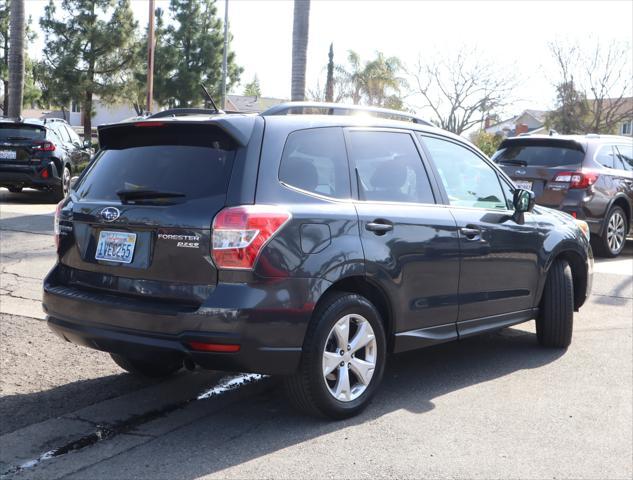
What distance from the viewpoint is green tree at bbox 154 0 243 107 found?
4406cm

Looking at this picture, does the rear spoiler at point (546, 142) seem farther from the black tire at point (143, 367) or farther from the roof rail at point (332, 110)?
the black tire at point (143, 367)

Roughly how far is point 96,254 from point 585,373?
3.60 meters

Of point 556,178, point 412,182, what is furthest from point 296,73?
point 412,182

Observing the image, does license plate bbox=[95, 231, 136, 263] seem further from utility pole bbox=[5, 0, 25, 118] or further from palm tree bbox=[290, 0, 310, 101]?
utility pole bbox=[5, 0, 25, 118]

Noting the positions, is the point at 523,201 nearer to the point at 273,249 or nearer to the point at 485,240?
the point at 485,240

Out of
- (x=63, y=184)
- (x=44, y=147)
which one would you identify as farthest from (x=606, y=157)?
(x=44, y=147)

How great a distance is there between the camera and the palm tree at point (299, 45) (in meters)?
15.0

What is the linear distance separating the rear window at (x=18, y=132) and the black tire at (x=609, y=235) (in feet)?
33.1

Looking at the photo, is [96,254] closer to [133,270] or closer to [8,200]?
[133,270]

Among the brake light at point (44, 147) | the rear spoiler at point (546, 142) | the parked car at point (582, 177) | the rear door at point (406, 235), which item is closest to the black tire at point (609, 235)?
the parked car at point (582, 177)

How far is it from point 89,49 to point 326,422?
3743 cm

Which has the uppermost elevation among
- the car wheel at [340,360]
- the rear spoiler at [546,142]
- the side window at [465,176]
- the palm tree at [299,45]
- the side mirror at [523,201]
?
the palm tree at [299,45]

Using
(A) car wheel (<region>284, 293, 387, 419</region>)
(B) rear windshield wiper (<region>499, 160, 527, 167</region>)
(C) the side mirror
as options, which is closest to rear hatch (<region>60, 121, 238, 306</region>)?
(A) car wheel (<region>284, 293, 387, 419</region>)

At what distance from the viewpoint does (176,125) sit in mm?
4539
